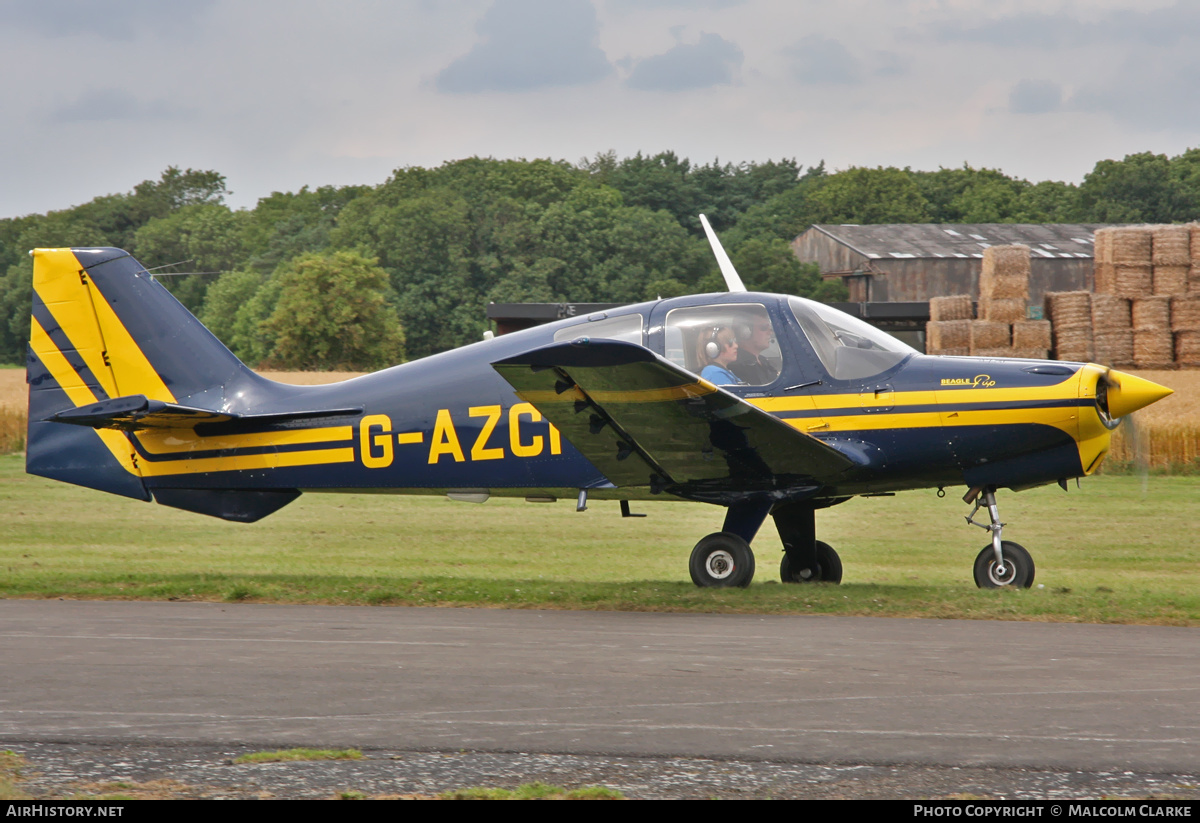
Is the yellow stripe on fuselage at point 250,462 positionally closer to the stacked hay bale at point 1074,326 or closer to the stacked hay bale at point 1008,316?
the stacked hay bale at point 1008,316

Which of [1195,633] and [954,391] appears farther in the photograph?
[954,391]

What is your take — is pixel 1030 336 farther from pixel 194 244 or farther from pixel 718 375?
pixel 194 244

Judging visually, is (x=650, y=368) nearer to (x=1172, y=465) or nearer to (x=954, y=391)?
(x=954, y=391)

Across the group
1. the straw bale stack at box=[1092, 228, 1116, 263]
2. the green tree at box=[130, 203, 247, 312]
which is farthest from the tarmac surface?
the green tree at box=[130, 203, 247, 312]

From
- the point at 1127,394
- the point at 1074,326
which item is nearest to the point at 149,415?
the point at 1127,394

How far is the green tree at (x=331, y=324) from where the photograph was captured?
6212 cm

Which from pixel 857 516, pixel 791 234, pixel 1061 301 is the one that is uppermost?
pixel 791 234

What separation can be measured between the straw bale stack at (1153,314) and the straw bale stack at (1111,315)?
0.91 feet

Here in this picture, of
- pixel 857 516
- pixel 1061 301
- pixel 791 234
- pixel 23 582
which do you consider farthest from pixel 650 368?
pixel 791 234

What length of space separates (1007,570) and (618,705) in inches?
203

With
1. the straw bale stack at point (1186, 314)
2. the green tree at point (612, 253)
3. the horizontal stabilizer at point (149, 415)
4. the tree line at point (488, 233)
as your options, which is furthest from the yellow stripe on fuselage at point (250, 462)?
the green tree at point (612, 253)

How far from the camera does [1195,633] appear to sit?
8.09 metres
